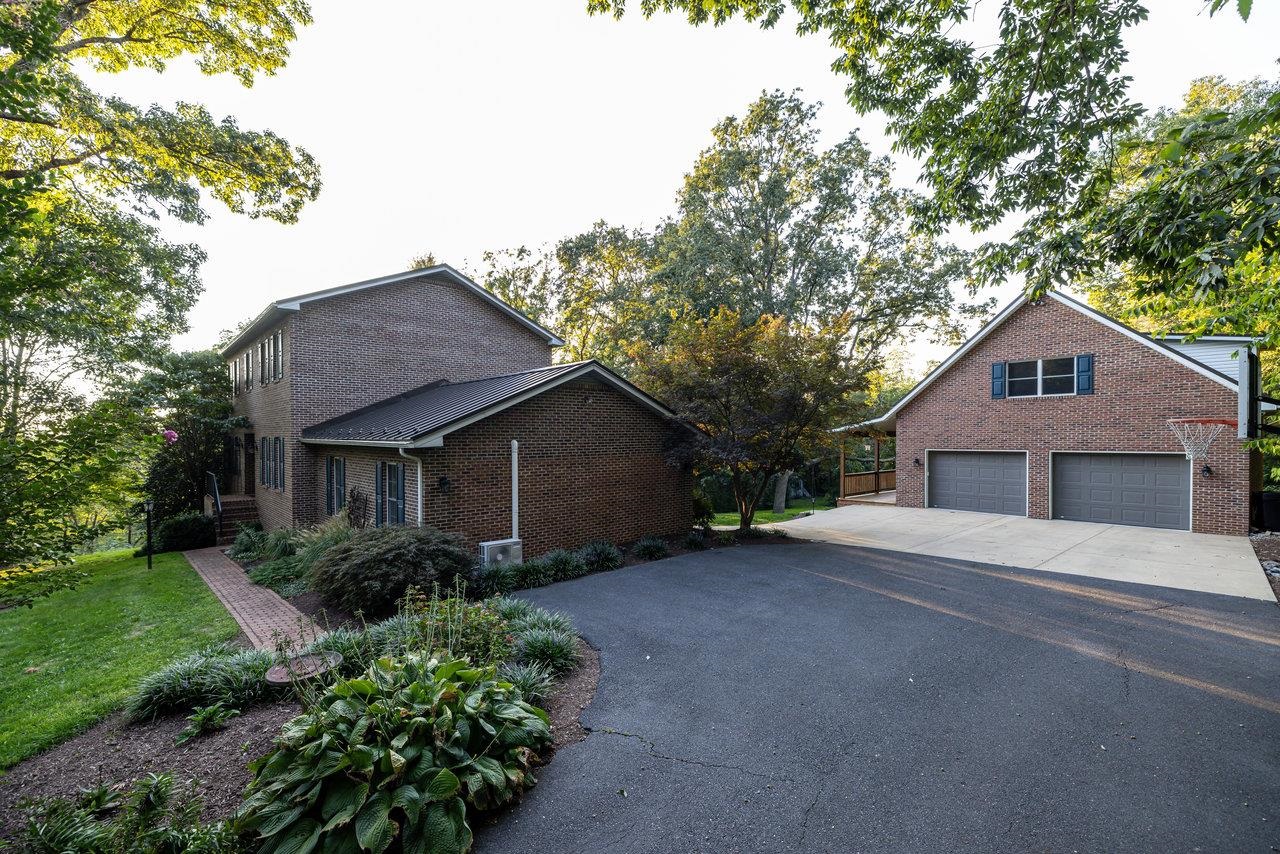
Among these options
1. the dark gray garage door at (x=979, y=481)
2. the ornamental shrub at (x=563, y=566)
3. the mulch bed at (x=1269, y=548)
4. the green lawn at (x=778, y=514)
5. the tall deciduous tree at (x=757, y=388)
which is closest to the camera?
the mulch bed at (x=1269, y=548)

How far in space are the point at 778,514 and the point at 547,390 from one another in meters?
12.9

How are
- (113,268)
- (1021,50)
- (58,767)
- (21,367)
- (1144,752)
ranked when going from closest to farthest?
(1144,752) → (58,767) → (1021,50) → (113,268) → (21,367)

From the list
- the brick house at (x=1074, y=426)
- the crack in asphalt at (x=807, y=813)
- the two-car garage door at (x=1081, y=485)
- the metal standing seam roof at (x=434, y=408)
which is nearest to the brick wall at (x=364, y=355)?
the metal standing seam roof at (x=434, y=408)

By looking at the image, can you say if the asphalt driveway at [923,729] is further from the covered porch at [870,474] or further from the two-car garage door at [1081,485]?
the covered porch at [870,474]

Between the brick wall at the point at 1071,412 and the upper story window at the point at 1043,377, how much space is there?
163 mm

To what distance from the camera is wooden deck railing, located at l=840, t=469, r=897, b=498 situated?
2238 cm

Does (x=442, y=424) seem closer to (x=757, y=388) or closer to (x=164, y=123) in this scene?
(x=757, y=388)

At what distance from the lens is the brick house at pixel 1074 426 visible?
43.7 ft

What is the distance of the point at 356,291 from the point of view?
14312mm

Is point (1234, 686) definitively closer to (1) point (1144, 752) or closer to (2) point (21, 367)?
(1) point (1144, 752)

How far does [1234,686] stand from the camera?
5258mm

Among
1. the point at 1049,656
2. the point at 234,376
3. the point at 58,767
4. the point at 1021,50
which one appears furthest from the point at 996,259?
the point at 234,376

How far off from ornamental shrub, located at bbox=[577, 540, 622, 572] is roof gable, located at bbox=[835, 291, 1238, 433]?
6.27 meters

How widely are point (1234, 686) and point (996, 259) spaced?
4.87 metres
